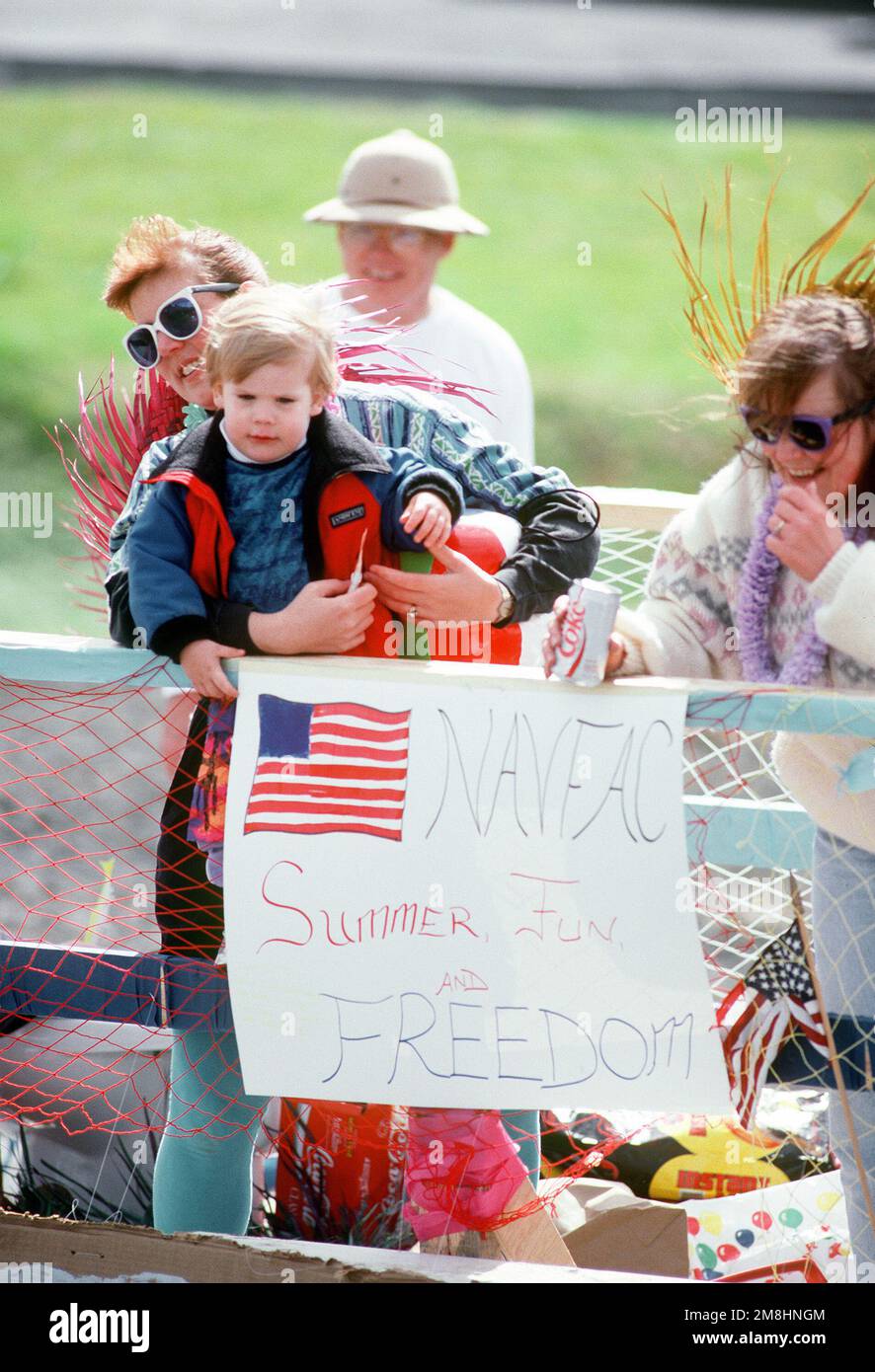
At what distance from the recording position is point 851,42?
17.6 meters

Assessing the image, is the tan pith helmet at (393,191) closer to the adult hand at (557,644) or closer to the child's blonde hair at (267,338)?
the child's blonde hair at (267,338)

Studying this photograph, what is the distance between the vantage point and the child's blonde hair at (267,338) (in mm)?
2283

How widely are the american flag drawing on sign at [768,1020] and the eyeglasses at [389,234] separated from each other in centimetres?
252

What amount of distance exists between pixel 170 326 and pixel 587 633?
911 millimetres

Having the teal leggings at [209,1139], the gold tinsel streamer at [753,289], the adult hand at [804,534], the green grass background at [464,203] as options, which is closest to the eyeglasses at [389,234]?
the gold tinsel streamer at [753,289]

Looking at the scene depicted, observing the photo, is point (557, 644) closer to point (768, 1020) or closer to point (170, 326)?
point (768, 1020)

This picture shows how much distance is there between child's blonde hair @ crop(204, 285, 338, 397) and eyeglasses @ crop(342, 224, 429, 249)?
196cm

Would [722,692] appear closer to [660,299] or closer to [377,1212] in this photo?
[377,1212]

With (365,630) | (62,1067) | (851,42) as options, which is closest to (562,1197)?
(62,1067)

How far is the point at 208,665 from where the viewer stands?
2234mm

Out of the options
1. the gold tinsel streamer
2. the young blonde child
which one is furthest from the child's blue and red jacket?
the gold tinsel streamer

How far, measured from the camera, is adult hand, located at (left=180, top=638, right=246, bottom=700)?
2236 millimetres

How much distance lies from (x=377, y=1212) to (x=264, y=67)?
1846cm

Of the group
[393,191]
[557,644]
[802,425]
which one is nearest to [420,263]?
[393,191]
